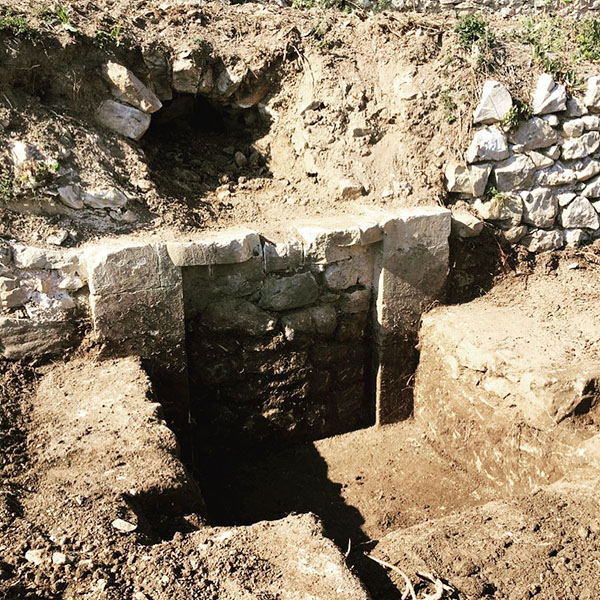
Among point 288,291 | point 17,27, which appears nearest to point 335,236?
point 288,291

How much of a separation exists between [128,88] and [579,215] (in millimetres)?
3328

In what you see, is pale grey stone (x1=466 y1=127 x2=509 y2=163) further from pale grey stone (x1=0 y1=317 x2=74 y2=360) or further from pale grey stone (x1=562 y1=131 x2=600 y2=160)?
pale grey stone (x1=0 y1=317 x2=74 y2=360)

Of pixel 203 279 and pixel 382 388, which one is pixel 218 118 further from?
pixel 382 388

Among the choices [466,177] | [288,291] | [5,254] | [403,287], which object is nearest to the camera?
[5,254]

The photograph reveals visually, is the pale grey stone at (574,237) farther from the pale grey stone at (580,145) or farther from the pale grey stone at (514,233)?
the pale grey stone at (580,145)

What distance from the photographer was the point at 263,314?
4.12m

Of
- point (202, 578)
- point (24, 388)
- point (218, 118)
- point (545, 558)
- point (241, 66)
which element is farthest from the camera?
point (218, 118)

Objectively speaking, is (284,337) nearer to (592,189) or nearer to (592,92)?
(592,189)

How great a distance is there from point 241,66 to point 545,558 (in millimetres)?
3596

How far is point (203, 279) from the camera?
3893 mm

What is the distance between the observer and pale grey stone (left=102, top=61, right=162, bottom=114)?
13.5 ft

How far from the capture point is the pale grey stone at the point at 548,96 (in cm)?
452

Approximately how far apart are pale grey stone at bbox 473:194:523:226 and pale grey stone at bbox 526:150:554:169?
0.88 feet

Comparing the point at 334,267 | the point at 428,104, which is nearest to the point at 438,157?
the point at 428,104
